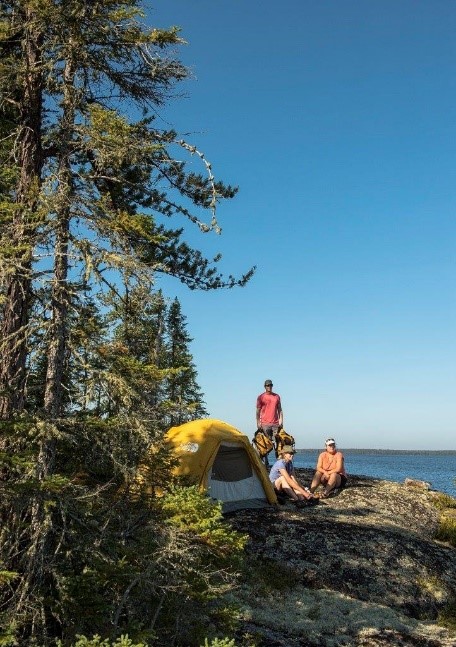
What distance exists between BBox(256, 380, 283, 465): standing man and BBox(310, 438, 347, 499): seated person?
1641 millimetres

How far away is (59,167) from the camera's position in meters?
8.20

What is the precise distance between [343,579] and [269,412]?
684 cm

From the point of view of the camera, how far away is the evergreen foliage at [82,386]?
675cm

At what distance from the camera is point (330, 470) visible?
17312mm

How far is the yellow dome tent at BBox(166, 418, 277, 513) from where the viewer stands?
14.1m

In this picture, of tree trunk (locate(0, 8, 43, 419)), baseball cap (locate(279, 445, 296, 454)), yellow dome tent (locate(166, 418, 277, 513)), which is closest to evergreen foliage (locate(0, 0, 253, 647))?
tree trunk (locate(0, 8, 43, 419))

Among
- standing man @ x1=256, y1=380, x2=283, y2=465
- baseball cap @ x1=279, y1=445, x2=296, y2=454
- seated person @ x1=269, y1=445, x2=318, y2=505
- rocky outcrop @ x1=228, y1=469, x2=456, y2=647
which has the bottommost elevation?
rocky outcrop @ x1=228, y1=469, x2=456, y2=647

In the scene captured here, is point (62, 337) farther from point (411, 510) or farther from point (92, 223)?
point (411, 510)

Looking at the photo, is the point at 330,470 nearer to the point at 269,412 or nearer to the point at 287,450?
the point at 287,450

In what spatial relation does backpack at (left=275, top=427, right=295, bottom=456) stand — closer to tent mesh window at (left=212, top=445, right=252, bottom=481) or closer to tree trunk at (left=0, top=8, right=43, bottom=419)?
tent mesh window at (left=212, top=445, right=252, bottom=481)

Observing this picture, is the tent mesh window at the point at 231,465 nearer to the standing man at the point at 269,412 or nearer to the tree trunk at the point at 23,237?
the standing man at the point at 269,412

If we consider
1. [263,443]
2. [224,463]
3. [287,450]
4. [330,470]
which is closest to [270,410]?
[263,443]

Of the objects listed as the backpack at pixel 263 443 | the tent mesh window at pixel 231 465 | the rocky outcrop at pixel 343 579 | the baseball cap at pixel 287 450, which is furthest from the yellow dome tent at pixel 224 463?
the backpack at pixel 263 443

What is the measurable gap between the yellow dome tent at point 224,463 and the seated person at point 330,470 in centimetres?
226
